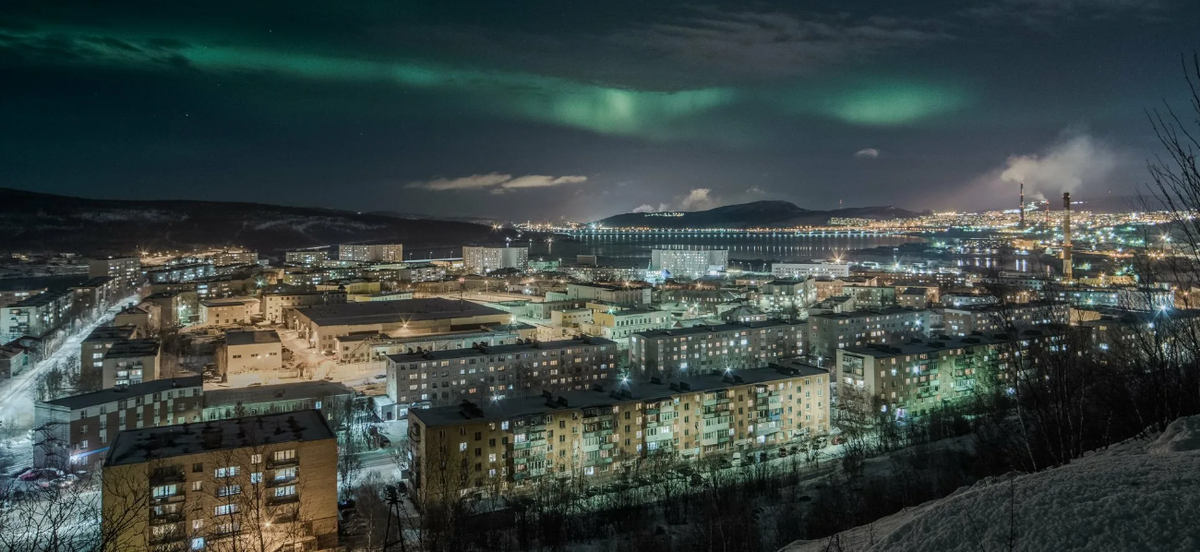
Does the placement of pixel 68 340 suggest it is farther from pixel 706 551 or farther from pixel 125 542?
pixel 706 551

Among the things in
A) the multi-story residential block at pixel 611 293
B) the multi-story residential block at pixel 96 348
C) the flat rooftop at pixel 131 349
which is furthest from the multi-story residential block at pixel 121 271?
the multi-story residential block at pixel 611 293

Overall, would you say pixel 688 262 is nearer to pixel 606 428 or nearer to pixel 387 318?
pixel 387 318

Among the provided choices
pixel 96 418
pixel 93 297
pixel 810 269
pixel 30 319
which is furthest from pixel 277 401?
pixel 810 269

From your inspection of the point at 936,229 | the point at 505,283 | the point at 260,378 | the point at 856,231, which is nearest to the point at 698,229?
the point at 856,231

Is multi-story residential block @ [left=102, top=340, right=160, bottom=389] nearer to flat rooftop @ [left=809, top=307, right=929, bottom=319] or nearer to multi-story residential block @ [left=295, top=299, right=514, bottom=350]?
multi-story residential block @ [left=295, top=299, right=514, bottom=350]

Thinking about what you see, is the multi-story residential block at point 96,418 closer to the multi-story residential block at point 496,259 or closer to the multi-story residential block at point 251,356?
the multi-story residential block at point 251,356

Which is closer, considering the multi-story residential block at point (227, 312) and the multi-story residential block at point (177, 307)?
the multi-story residential block at point (177, 307)
